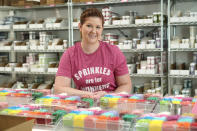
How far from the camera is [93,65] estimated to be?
8.06ft

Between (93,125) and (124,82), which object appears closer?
(93,125)

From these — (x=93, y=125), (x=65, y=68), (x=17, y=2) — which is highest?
(x=17, y=2)

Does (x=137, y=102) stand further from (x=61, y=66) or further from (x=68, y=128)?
(x=61, y=66)

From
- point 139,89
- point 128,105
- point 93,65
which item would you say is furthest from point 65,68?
point 139,89

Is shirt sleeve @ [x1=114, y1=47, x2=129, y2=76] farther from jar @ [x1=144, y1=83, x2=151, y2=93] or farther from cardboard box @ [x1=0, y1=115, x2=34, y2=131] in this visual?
jar @ [x1=144, y1=83, x2=151, y2=93]

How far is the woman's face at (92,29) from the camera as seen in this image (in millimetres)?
2449

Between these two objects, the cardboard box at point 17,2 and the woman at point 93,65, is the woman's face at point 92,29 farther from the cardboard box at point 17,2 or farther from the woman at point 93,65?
the cardboard box at point 17,2

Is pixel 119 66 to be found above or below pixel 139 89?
above

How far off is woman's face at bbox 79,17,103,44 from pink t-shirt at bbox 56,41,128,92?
11 centimetres

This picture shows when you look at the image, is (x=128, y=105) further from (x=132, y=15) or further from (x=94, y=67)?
(x=132, y=15)

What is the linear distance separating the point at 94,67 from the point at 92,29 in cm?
33

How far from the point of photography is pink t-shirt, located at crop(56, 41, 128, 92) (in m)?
2.41

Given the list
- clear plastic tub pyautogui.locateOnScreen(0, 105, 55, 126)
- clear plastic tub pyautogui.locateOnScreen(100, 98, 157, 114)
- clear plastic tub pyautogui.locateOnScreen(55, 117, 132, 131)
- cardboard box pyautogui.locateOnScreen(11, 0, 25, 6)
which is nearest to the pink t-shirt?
clear plastic tub pyautogui.locateOnScreen(100, 98, 157, 114)

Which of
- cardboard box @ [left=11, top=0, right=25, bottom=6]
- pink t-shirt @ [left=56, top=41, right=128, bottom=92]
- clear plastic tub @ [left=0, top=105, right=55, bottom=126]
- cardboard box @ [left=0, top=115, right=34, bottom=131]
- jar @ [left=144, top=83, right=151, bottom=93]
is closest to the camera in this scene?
cardboard box @ [left=0, top=115, right=34, bottom=131]
